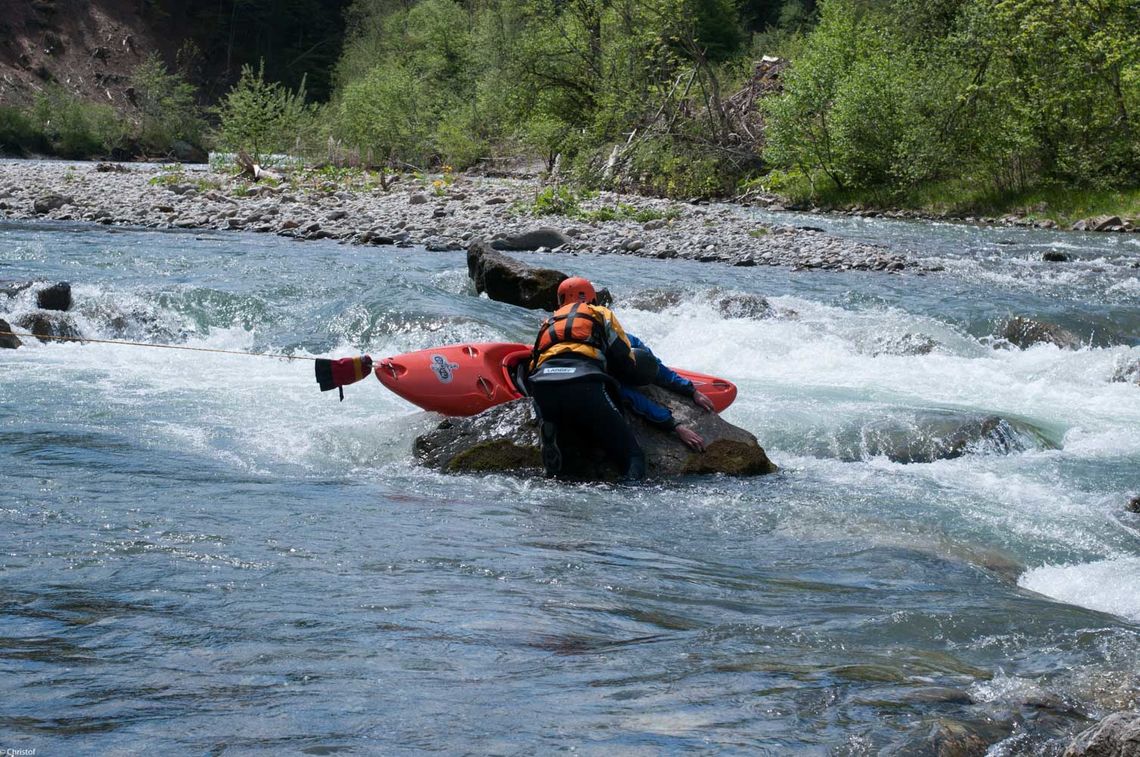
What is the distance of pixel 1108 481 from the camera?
6.73m

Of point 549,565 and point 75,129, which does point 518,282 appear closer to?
point 549,565

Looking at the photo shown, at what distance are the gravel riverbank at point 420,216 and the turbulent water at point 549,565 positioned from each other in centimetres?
618

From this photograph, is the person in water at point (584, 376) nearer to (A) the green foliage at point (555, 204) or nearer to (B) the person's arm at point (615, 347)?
(B) the person's arm at point (615, 347)

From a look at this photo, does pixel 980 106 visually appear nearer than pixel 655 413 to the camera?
No

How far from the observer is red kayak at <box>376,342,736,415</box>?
24.0ft

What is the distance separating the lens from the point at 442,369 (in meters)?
7.30

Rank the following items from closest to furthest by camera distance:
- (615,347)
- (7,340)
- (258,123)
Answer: (615,347), (7,340), (258,123)

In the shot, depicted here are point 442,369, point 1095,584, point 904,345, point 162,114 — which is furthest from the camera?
point 162,114

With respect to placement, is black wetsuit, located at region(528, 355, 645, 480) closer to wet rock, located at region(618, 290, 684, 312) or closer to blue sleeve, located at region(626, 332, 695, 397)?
blue sleeve, located at region(626, 332, 695, 397)

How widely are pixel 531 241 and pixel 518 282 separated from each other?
493cm

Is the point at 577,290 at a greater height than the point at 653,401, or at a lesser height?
greater

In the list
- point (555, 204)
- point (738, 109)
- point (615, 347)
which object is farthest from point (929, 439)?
point (738, 109)

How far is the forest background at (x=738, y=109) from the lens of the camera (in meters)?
22.0

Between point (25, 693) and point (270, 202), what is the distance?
18.9 metres
